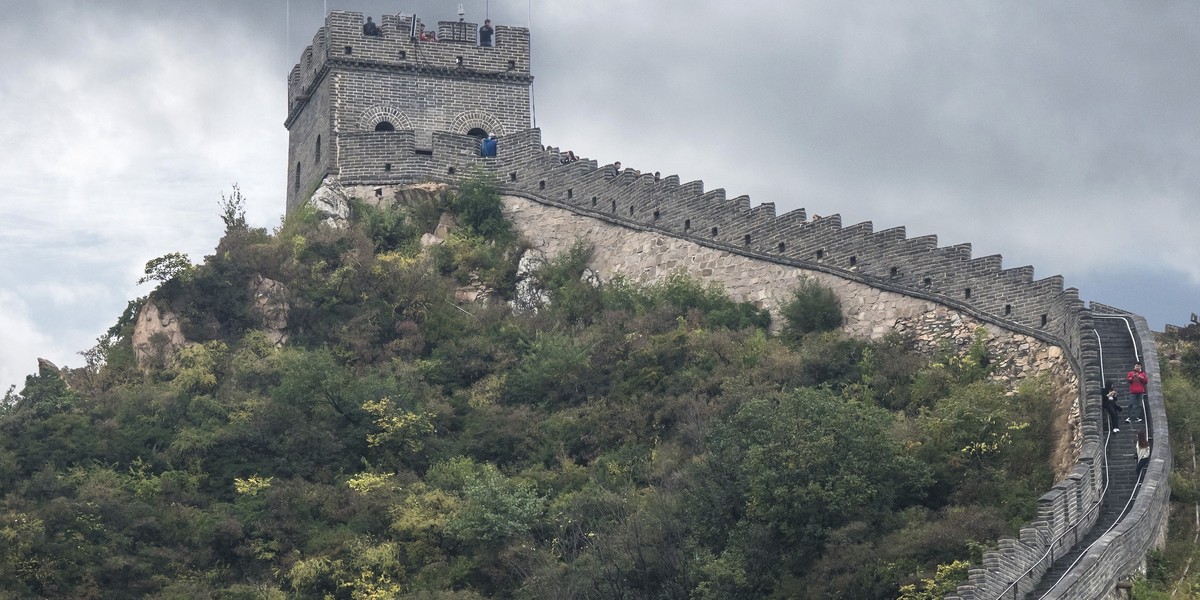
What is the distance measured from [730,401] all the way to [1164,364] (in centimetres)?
765

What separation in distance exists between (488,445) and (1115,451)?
452 inches

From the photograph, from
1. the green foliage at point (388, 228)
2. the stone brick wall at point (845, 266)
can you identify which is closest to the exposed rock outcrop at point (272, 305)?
the green foliage at point (388, 228)

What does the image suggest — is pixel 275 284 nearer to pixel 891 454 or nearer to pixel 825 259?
pixel 825 259

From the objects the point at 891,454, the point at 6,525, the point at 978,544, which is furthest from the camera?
the point at 6,525

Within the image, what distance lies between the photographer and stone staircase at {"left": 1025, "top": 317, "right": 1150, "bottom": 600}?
108 ft

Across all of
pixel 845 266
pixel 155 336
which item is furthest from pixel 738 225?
pixel 155 336

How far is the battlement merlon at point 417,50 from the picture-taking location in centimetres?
5194

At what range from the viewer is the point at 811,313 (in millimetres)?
43406

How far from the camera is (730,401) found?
131 feet

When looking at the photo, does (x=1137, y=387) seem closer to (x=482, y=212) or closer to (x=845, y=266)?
(x=845, y=266)

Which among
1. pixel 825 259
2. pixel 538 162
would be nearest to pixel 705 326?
pixel 825 259

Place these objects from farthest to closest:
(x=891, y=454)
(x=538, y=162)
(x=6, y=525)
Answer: (x=538, y=162) → (x=6, y=525) → (x=891, y=454)

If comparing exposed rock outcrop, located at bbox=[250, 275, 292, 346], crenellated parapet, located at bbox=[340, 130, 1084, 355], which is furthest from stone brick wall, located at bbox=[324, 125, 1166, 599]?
exposed rock outcrop, located at bbox=[250, 275, 292, 346]

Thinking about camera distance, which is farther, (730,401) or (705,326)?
(705,326)
